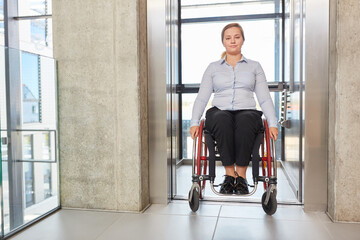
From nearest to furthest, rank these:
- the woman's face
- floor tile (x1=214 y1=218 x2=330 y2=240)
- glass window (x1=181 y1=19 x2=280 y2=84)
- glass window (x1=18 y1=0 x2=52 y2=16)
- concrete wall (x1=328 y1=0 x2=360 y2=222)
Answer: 1. floor tile (x1=214 y1=218 x2=330 y2=240)
2. concrete wall (x1=328 y1=0 x2=360 y2=222)
3. the woman's face
4. glass window (x1=181 y1=19 x2=280 y2=84)
5. glass window (x1=18 y1=0 x2=52 y2=16)

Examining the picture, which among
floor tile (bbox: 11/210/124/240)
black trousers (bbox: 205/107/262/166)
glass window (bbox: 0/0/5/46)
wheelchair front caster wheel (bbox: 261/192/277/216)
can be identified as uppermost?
glass window (bbox: 0/0/5/46)

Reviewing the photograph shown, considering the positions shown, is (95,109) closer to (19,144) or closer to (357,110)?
(19,144)

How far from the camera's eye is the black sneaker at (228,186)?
7.30ft

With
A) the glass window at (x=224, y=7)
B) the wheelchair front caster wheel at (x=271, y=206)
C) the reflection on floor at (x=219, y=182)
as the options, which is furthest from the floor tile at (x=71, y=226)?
the glass window at (x=224, y=7)

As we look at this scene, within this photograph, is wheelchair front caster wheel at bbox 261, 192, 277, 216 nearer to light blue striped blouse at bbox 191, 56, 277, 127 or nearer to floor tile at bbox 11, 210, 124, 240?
light blue striped blouse at bbox 191, 56, 277, 127

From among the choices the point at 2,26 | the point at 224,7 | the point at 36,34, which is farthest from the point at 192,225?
the point at 2,26

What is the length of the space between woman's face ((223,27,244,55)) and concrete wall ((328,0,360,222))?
64 centimetres

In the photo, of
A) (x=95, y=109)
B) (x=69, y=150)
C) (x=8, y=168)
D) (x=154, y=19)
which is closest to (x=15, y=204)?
(x=8, y=168)

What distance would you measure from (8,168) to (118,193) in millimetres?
804

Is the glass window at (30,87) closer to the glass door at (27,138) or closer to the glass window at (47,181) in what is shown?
the glass door at (27,138)

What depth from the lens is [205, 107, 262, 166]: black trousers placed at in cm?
224

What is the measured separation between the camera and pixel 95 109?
2520 mm

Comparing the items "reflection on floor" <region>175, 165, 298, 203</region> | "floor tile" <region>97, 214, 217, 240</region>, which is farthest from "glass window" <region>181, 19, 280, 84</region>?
"floor tile" <region>97, 214, 217, 240</region>

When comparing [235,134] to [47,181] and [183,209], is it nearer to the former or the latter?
[183,209]
